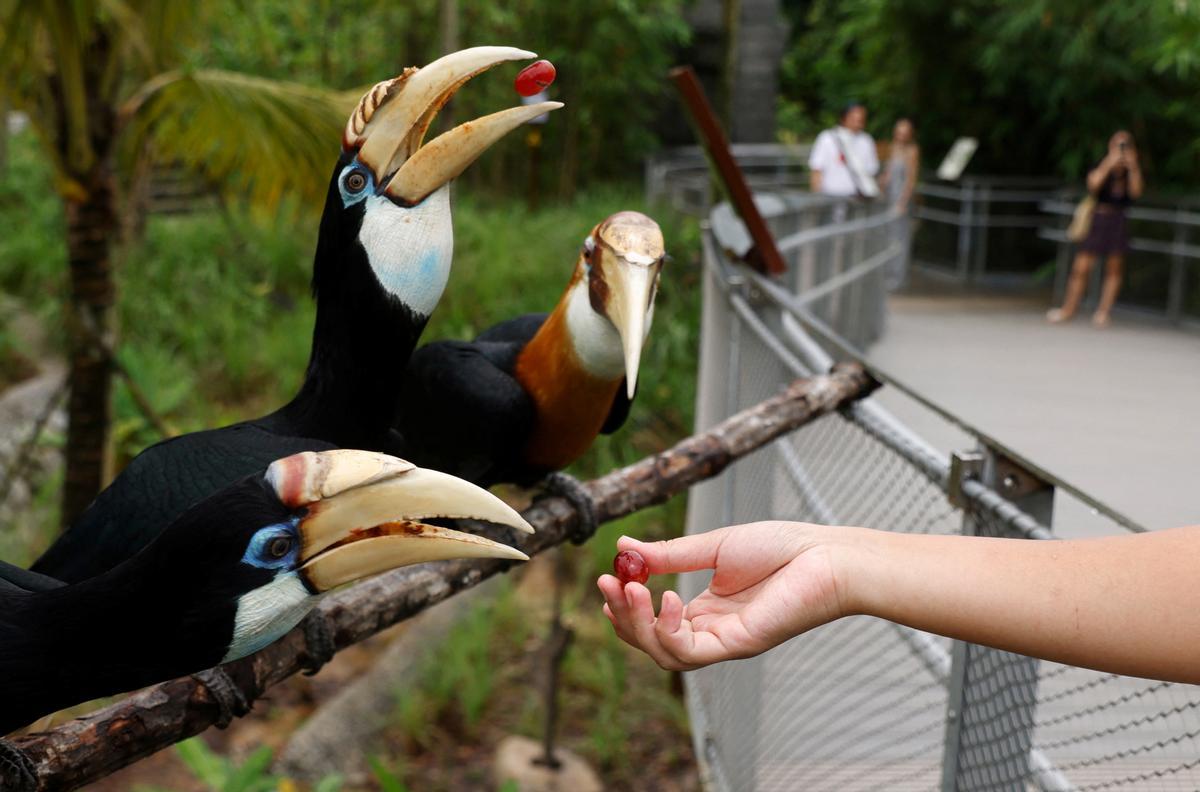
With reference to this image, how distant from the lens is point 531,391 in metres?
2.52

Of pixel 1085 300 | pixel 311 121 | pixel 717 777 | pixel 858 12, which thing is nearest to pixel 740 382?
pixel 717 777

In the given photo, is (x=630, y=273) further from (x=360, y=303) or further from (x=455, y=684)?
(x=455, y=684)

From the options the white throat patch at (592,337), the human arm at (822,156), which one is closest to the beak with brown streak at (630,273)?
the white throat patch at (592,337)

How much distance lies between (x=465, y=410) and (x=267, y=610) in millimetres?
1058

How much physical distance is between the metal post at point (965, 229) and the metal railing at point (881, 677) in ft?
28.7

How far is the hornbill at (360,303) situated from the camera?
174 centimetres

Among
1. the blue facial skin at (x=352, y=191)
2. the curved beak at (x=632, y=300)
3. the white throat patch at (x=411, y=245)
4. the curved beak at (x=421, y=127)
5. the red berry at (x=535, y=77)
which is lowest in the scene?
Answer: the curved beak at (x=632, y=300)

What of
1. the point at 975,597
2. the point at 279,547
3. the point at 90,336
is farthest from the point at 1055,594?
the point at 90,336

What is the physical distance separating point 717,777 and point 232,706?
7.59ft

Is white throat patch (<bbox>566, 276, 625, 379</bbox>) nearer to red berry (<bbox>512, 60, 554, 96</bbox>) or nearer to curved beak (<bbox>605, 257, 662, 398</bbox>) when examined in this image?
curved beak (<bbox>605, 257, 662, 398</bbox>)

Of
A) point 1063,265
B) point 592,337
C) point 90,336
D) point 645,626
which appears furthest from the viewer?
point 1063,265

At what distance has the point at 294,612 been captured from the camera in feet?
4.74

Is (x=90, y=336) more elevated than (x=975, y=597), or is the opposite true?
(x=975, y=597)

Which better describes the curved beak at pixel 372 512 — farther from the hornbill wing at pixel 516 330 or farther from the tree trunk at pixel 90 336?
the tree trunk at pixel 90 336
